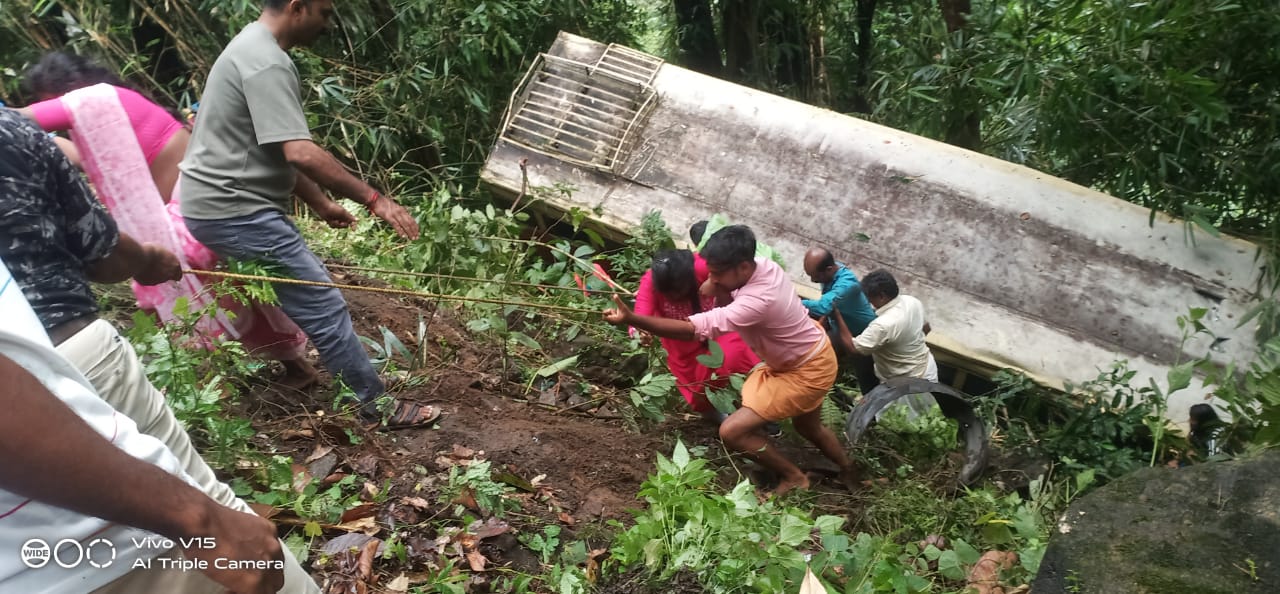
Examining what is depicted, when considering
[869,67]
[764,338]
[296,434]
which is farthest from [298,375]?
[869,67]

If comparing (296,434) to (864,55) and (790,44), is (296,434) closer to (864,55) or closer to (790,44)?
(790,44)

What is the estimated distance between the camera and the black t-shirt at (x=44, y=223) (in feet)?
5.31

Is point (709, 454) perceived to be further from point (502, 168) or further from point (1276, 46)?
point (1276, 46)

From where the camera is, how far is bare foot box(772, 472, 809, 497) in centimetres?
356

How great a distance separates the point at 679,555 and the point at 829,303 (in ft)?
7.89

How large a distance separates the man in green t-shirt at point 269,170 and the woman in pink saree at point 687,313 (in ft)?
3.71

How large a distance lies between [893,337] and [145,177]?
11.0ft

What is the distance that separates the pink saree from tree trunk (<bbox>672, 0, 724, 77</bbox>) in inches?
222

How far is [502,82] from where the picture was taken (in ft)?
21.5

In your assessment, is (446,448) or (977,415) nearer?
(446,448)

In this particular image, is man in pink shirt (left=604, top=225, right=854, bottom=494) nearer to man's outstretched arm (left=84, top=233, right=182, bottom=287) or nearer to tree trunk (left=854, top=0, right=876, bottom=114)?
man's outstretched arm (left=84, top=233, right=182, bottom=287)

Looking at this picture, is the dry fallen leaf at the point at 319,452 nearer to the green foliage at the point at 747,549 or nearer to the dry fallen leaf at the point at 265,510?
the dry fallen leaf at the point at 265,510

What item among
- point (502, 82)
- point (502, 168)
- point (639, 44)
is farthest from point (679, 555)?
point (639, 44)

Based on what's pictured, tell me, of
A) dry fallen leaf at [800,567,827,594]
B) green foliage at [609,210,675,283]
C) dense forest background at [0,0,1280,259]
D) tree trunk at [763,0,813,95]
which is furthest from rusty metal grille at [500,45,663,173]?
dry fallen leaf at [800,567,827,594]
